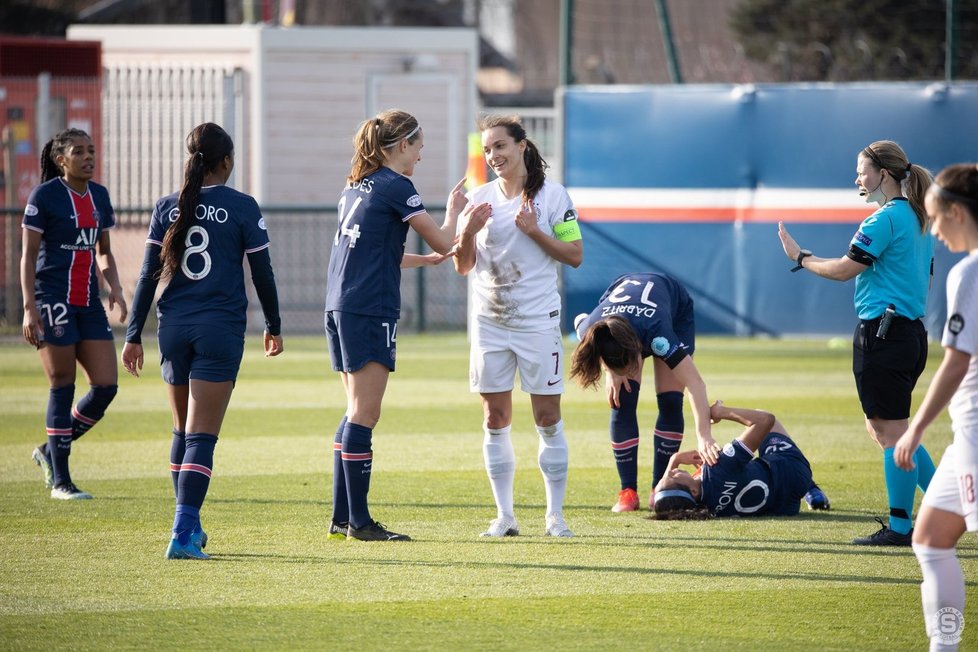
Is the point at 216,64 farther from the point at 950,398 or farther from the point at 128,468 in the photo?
the point at 950,398

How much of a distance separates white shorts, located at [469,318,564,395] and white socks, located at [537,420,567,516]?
0.25 meters

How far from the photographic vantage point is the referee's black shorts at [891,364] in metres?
6.89

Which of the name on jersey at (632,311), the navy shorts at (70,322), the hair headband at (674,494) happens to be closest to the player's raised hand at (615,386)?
the name on jersey at (632,311)

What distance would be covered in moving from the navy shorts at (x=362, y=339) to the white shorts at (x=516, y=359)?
1.66 feet

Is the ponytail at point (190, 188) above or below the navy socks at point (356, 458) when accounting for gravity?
above

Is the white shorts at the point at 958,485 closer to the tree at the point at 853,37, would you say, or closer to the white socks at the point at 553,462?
the white socks at the point at 553,462

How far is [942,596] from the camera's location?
4.56 meters

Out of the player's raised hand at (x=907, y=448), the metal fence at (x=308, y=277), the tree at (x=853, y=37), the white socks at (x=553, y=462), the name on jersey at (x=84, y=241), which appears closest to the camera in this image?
the player's raised hand at (x=907, y=448)

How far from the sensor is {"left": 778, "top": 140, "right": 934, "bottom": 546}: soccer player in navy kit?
22.5 ft

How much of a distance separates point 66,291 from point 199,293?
7.33ft

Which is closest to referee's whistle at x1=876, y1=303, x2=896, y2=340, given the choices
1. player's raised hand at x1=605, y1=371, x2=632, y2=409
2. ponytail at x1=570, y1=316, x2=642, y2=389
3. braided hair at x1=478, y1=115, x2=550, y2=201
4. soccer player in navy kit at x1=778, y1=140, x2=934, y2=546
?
soccer player in navy kit at x1=778, y1=140, x2=934, y2=546

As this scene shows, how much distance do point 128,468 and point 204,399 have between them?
319cm

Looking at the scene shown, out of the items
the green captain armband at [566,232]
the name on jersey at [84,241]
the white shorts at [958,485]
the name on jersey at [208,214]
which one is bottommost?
the white shorts at [958,485]

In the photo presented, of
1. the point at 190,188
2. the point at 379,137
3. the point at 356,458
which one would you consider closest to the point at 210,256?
the point at 190,188
